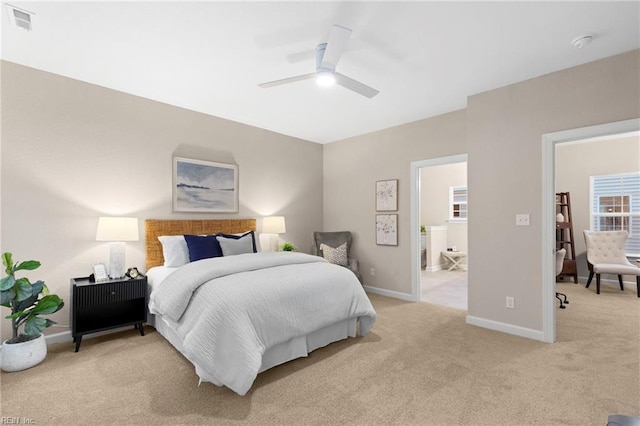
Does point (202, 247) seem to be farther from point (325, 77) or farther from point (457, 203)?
point (457, 203)

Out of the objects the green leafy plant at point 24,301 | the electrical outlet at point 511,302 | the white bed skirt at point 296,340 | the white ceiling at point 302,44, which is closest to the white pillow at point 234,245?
the white bed skirt at point 296,340

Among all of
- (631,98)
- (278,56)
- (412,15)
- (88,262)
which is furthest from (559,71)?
(88,262)

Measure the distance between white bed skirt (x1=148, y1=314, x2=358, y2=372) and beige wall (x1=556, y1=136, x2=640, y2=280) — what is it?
5.35 m

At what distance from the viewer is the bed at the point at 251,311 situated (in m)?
2.15

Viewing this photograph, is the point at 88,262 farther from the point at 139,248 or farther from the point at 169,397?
the point at 169,397

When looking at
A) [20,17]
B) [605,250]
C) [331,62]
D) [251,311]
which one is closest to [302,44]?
[331,62]

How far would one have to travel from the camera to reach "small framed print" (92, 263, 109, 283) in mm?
3055

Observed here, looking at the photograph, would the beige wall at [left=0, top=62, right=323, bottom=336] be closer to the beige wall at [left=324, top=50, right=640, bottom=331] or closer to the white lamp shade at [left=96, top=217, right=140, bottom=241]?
the white lamp shade at [left=96, top=217, right=140, bottom=241]

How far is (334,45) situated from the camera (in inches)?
88.7

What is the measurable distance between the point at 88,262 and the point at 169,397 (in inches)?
76.0

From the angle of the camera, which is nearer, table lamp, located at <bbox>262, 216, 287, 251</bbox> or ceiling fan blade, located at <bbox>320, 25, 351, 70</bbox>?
ceiling fan blade, located at <bbox>320, 25, 351, 70</bbox>

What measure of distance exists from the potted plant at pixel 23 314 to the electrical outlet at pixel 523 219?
4.36 metres

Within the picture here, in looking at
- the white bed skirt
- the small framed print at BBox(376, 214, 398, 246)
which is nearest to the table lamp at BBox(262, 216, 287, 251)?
the small framed print at BBox(376, 214, 398, 246)

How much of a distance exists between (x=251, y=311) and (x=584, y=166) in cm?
672
